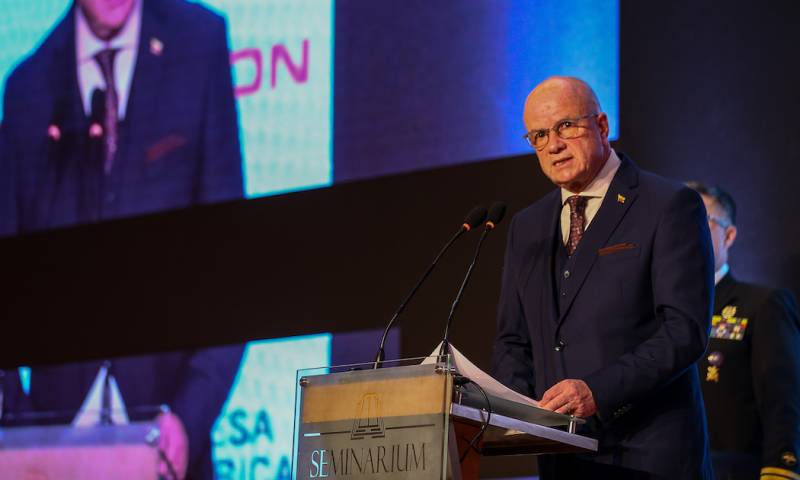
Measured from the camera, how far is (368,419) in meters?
2.33

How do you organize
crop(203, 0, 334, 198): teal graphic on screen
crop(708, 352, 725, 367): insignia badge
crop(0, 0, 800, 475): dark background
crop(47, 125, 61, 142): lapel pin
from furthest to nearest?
1. crop(47, 125, 61, 142): lapel pin
2. crop(203, 0, 334, 198): teal graphic on screen
3. crop(0, 0, 800, 475): dark background
4. crop(708, 352, 725, 367): insignia badge

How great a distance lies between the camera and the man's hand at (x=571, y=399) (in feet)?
7.85

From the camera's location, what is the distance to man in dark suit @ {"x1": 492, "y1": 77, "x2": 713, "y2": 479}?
99.7 inches

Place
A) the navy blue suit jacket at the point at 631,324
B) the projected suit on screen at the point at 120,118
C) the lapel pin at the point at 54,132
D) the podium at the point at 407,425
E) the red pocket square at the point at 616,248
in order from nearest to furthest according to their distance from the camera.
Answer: the podium at the point at 407,425 → the navy blue suit jacket at the point at 631,324 → the red pocket square at the point at 616,248 → the projected suit on screen at the point at 120,118 → the lapel pin at the point at 54,132

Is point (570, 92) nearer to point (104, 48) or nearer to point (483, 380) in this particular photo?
point (483, 380)

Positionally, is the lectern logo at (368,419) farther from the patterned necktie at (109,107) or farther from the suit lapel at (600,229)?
the patterned necktie at (109,107)

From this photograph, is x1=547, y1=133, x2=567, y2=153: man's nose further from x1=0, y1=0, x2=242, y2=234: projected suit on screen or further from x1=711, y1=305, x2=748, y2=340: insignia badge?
x1=0, y1=0, x2=242, y2=234: projected suit on screen

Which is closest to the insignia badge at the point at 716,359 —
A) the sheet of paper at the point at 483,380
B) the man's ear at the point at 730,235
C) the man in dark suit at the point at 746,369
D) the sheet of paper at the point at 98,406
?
the man in dark suit at the point at 746,369

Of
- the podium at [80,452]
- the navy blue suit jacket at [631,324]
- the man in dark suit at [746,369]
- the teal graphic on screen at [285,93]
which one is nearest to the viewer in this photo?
the navy blue suit jacket at [631,324]

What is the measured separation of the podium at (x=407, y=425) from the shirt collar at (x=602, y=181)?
2.34ft

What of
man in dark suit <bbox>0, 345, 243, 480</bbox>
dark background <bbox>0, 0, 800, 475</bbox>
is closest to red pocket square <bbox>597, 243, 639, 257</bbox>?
dark background <bbox>0, 0, 800, 475</bbox>

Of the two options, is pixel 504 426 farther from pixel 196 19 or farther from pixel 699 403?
pixel 196 19

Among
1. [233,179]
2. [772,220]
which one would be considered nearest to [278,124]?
[233,179]

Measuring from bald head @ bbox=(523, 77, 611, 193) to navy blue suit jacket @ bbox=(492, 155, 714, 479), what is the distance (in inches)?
3.4
